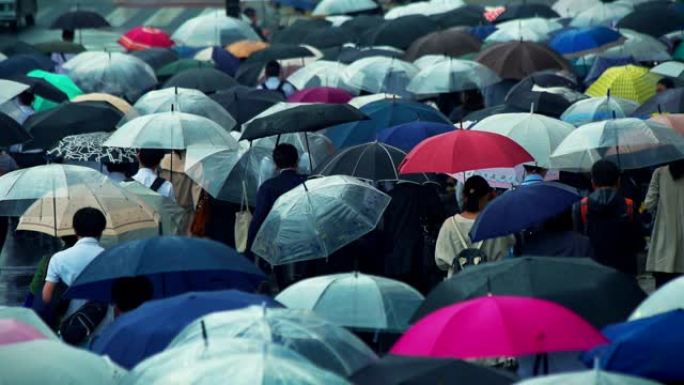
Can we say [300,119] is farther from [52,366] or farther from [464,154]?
[52,366]

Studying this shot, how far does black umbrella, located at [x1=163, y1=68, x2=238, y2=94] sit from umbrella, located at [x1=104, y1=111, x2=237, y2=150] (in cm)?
468

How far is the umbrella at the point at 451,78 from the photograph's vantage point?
1908cm

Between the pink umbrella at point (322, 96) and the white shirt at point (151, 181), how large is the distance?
12.8 ft

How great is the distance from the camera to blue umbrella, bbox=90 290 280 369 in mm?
8547

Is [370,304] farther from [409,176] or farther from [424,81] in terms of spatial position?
[424,81]

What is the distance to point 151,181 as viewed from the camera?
13914 mm

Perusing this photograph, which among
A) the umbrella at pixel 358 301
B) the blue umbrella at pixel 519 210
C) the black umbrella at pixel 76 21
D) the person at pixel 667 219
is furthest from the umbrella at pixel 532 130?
the black umbrella at pixel 76 21

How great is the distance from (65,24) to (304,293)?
18.4 meters

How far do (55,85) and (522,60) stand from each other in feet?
15.9

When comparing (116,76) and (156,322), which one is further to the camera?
(116,76)

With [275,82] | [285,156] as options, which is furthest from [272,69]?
[285,156]

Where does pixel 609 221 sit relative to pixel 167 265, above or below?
below

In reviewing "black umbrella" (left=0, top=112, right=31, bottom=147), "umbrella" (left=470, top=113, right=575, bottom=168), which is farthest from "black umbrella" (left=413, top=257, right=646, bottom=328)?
"black umbrella" (left=0, top=112, right=31, bottom=147)

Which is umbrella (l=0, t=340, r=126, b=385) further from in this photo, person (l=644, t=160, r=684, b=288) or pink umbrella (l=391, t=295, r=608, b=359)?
person (l=644, t=160, r=684, b=288)
